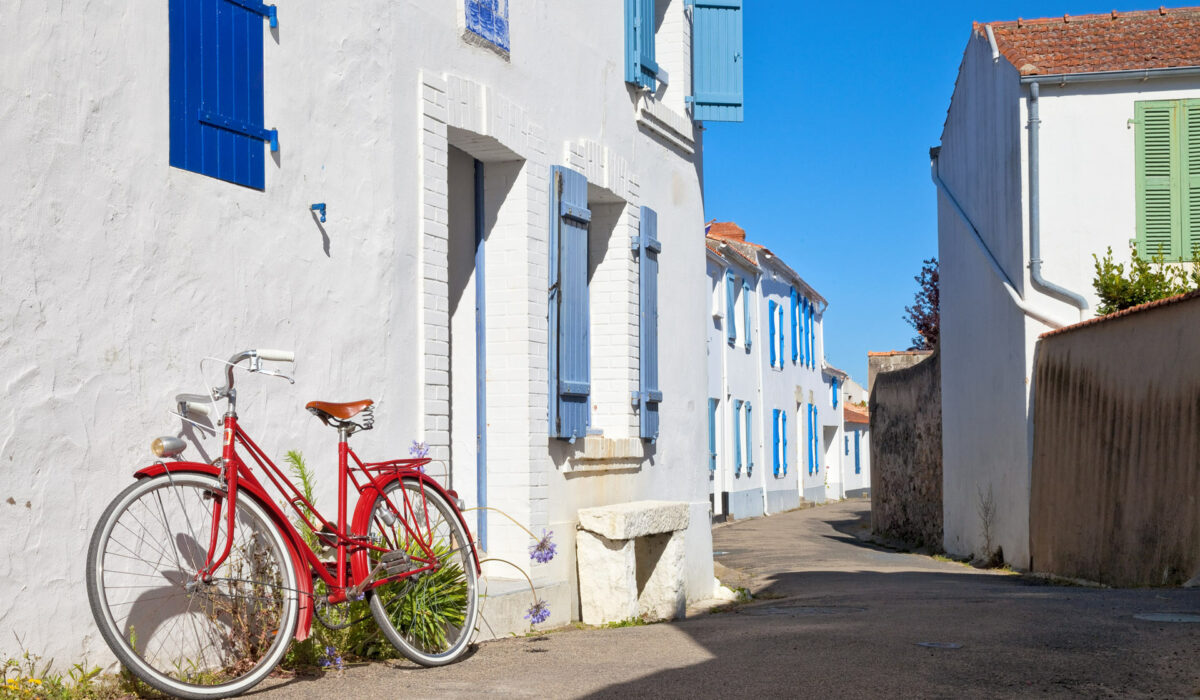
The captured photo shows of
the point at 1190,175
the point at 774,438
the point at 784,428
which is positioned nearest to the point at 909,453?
the point at 1190,175

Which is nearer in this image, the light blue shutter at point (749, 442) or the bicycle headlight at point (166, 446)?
the bicycle headlight at point (166, 446)

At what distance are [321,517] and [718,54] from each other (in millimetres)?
7066

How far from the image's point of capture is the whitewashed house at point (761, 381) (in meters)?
25.0

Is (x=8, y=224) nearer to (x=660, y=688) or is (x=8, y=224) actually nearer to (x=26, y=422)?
(x=26, y=422)

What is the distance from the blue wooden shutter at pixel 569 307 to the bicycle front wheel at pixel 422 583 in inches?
84.3

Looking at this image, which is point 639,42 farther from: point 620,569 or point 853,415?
point 853,415

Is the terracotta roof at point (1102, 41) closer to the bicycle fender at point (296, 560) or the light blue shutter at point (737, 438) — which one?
the bicycle fender at point (296, 560)

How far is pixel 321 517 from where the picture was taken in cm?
505

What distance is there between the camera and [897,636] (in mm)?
6039

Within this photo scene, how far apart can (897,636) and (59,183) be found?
13.6 feet

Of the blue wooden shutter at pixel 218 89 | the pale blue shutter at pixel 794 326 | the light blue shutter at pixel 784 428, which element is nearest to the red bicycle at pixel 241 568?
the blue wooden shutter at pixel 218 89

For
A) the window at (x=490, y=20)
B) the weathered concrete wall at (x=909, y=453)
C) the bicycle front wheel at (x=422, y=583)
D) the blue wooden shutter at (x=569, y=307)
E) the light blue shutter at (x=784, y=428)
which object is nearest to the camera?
the bicycle front wheel at (x=422, y=583)

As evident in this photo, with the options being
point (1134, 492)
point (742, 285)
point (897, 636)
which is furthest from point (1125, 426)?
point (742, 285)

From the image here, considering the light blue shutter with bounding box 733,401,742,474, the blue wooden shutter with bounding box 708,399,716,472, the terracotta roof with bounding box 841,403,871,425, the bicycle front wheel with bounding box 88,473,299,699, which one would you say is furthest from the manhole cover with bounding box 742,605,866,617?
the terracotta roof with bounding box 841,403,871,425
